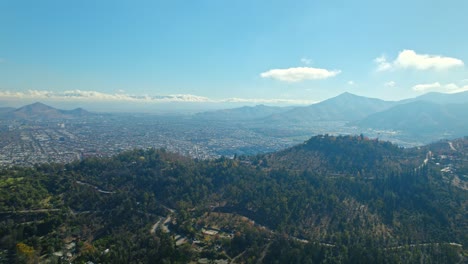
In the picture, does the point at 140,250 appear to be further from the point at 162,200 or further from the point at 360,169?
the point at 360,169

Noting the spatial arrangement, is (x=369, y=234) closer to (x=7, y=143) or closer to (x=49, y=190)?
(x=49, y=190)

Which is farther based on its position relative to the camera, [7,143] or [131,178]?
[7,143]

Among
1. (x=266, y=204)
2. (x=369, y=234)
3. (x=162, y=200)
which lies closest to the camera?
(x=369, y=234)

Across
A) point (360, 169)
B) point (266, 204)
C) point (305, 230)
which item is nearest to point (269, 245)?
point (305, 230)

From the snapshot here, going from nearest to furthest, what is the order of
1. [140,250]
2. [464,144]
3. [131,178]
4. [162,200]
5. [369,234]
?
[140,250] → [369,234] → [162,200] → [131,178] → [464,144]

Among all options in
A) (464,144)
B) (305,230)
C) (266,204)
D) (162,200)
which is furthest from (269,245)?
(464,144)

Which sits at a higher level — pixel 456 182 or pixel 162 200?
pixel 456 182
